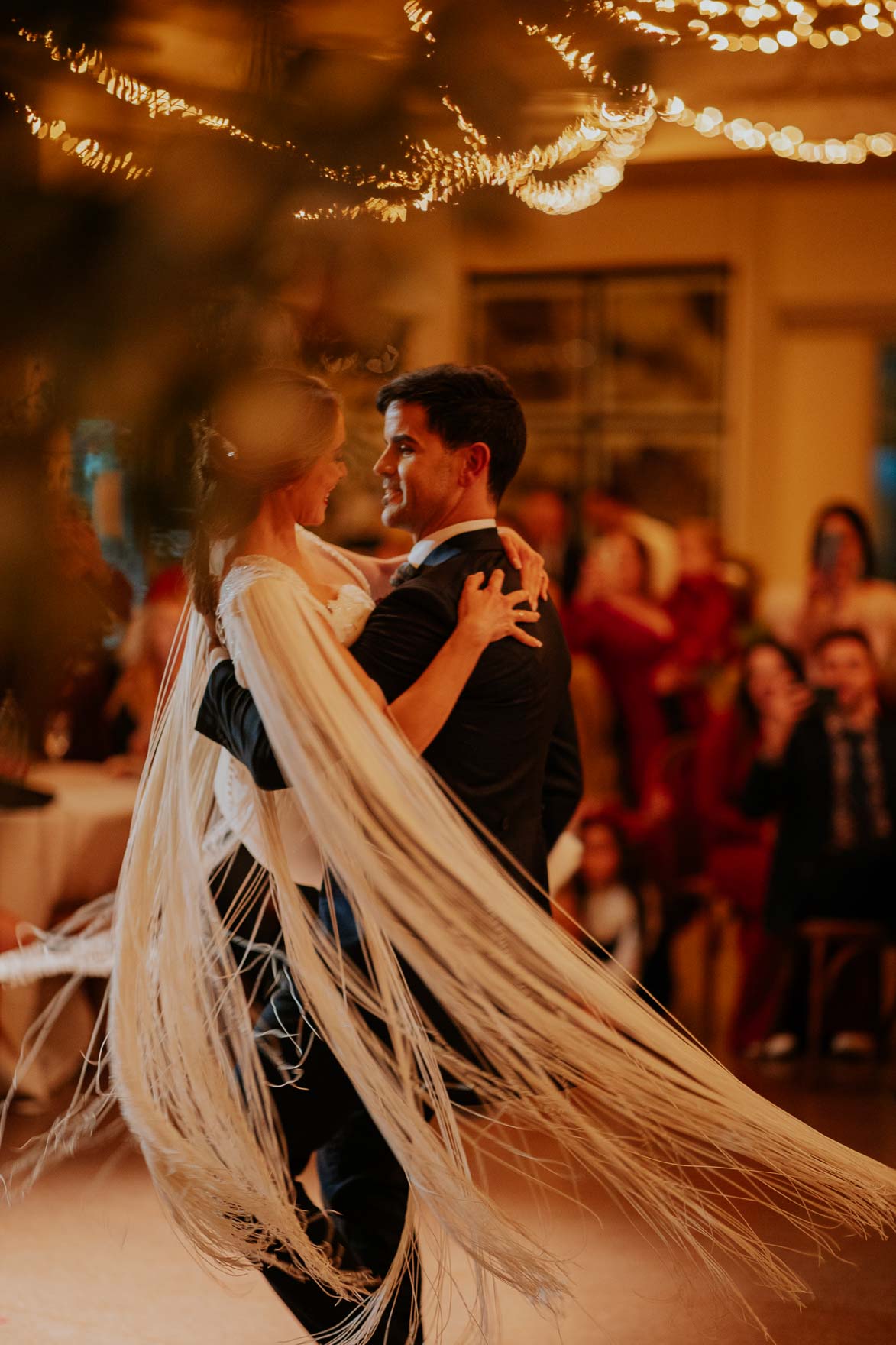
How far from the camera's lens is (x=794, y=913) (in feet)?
12.4

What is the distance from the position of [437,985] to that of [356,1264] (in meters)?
0.47

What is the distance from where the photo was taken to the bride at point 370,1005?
5.12 ft

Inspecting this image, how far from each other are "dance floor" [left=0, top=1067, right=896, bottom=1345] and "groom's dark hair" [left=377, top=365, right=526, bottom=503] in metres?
1.25

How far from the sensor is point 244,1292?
2049 millimetres

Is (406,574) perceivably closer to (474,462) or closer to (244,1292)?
(474,462)

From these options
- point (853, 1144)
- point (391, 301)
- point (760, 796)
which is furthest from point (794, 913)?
point (391, 301)

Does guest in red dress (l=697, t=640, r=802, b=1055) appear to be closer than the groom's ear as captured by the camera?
No

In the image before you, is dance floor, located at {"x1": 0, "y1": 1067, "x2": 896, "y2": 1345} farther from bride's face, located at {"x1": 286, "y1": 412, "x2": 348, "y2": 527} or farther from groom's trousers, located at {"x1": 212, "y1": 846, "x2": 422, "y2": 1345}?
bride's face, located at {"x1": 286, "y1": 412, "x2": 348, "y2": 527}

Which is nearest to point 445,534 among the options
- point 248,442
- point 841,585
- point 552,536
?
point 248,442

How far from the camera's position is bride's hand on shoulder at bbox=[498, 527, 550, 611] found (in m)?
1.82

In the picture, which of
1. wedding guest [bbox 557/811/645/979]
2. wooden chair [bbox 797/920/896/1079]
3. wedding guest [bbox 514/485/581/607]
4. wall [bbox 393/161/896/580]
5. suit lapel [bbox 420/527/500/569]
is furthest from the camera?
wall [bbox 393/161/896/580]

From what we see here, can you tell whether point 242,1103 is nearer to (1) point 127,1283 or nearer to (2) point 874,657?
(1) point 127,1283

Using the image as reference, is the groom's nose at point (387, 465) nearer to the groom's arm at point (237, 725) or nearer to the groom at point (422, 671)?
the groom at point (422, 671)

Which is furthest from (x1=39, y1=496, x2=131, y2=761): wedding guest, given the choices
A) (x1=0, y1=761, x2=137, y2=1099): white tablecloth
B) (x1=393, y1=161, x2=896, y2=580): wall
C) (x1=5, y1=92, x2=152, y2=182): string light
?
(x1=393, y1=161, x2=896, y2=580): wall
